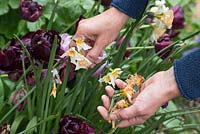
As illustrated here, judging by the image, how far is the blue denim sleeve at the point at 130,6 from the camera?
1562 mm

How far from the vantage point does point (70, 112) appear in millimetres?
1708

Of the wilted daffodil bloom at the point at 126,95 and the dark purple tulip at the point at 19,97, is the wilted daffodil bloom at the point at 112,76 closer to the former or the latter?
the wilted daffodil bloom at the point at 126,95

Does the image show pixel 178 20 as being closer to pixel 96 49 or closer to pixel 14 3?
pixel 14 3

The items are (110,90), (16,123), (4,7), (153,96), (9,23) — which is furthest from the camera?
(9,23)

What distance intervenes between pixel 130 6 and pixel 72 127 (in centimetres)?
35

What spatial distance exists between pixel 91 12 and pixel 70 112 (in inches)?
17.0

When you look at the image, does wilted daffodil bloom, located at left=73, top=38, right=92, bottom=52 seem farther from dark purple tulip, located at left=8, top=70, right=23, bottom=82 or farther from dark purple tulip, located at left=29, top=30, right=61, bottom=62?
dark purple tulip, located at left=8, top=70, right=23, bottom=82

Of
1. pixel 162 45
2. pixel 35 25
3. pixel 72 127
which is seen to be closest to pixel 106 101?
pixel 72 127

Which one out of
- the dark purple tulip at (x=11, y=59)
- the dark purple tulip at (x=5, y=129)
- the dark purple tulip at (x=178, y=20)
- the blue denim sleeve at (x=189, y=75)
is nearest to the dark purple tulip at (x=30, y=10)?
the dark purple tulip at (x=11, y=59)

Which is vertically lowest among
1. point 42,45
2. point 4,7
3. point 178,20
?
point 178,20

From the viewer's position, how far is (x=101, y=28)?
157 centimetres

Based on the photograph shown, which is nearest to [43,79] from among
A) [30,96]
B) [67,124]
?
[30,96]

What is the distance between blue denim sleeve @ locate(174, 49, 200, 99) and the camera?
1294mm

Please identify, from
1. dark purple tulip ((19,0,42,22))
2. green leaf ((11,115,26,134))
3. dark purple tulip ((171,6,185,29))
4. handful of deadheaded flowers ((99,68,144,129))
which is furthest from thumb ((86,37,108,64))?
dark purple tulip ((171,6,185,29))
